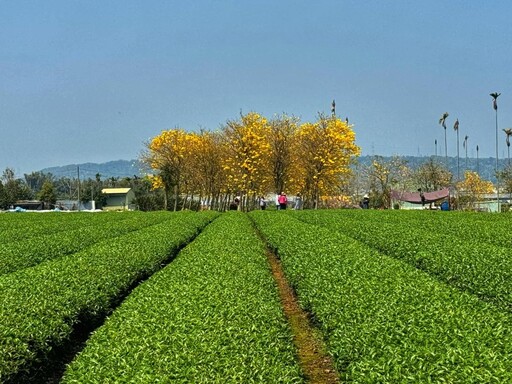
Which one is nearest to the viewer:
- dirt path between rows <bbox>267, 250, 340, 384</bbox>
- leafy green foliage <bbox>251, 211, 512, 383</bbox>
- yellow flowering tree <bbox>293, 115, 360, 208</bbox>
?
leafy green foliage <bbox>251, 211, 512, 383</bbox>

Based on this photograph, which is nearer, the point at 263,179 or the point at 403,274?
the point at 403,274

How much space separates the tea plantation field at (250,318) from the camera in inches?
210

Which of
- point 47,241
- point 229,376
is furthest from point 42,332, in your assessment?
point 47,241

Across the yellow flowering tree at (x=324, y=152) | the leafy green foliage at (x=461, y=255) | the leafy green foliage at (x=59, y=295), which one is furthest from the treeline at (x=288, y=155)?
the leafy green foliage at (x=59, y=295)

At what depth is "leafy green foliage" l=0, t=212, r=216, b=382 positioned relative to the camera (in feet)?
21.6

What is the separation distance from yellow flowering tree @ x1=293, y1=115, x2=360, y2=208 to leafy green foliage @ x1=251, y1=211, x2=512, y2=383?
41136 millimetres

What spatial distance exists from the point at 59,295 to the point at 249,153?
44397 mm

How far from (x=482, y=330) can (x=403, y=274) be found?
3.64 metres

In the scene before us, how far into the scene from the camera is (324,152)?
51625 millimetres

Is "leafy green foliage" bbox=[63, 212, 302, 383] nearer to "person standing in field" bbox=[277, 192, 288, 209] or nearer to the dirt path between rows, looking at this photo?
the dirt path between rows

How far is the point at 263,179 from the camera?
53875 mm

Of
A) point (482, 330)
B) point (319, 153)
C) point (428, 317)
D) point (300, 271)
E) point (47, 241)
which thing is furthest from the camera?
point (319, 153)

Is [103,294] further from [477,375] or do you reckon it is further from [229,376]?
[477,375]

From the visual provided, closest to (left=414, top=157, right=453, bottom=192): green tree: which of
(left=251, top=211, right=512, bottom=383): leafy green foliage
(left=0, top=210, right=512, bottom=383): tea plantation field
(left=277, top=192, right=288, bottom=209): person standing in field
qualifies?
(left=277, top=192, right=288, bottom=209): person standing in field
